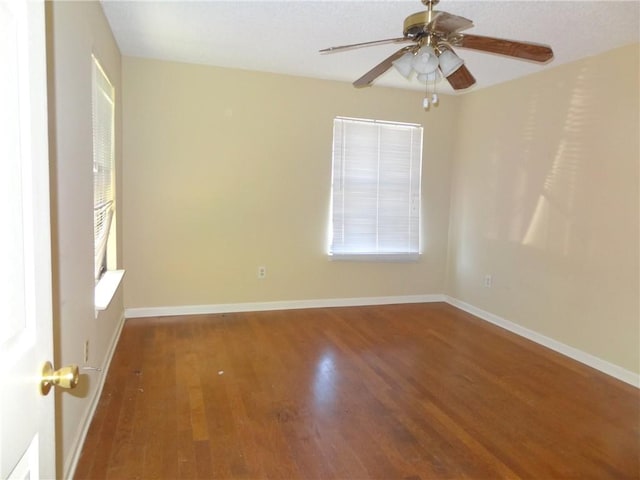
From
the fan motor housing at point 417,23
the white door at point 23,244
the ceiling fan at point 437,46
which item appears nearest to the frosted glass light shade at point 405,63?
the ceiling fan at point 437,46

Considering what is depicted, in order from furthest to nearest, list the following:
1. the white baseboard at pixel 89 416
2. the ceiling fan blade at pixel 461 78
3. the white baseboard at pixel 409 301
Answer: the white baseboard at pixel 409 301 < the ceiling fan blade at pixel 461 78 < the white baseboard at pixel 89 416

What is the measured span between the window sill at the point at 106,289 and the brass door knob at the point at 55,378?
1873 millimetres

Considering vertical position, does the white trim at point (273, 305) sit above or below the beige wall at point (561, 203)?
below

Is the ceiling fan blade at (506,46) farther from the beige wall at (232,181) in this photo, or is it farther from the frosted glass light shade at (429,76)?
the beige wall at (232,181)

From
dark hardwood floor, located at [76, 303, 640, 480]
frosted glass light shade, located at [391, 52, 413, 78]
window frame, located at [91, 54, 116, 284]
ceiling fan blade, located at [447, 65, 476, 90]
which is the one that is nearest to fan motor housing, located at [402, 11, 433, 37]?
frosted glass light shade, located at [391, 52, 413, 78]

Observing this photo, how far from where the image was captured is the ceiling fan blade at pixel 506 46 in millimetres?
1992

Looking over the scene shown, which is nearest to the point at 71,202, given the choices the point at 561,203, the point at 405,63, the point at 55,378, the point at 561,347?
the point at 55,378

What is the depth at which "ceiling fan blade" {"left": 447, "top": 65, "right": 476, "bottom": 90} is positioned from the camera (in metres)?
2.36

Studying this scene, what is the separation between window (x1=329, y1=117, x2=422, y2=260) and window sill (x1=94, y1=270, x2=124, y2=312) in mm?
2165

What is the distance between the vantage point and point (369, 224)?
4773mm

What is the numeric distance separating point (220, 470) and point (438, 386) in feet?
5.13

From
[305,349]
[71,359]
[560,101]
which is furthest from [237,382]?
[560,101]

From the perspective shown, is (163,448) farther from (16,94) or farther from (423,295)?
(423,295)

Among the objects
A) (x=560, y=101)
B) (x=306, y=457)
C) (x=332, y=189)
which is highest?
(x=560, y=101)
